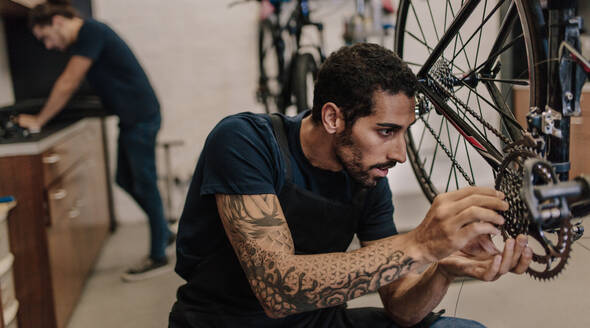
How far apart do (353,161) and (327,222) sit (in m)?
0.17

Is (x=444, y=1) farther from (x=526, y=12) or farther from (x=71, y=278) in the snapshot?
(x=71, y=278)

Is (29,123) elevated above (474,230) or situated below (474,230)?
above

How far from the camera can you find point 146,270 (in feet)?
8.16

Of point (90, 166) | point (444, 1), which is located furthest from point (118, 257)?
point (444, 1)

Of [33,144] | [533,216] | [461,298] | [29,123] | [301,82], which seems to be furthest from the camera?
[301,82]

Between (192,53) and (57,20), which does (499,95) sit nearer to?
(57,20)

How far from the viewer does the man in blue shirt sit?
227 centimetres

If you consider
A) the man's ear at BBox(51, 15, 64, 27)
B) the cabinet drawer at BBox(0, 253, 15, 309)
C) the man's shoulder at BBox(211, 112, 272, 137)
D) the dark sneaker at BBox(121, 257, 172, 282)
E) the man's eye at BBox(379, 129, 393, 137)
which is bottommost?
the dark sneaker at BBox(121, 257, 172, 282)

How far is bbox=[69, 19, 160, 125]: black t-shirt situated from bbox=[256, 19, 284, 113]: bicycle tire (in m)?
0.70

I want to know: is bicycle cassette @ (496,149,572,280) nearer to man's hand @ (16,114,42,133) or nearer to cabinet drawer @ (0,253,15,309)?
cabinet drawer @ (0,253,15,309)

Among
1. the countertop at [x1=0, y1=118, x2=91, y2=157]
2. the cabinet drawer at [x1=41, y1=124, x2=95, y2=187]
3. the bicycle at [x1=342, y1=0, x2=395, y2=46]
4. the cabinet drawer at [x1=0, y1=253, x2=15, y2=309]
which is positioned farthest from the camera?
the bicycle at [x1=342, y1=0, x2=395, y2=46]

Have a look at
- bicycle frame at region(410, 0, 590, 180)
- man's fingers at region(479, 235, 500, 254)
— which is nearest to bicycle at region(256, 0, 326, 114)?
bicycle frame at region(410, 0, 590, 180)

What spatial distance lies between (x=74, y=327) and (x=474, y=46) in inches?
69.9

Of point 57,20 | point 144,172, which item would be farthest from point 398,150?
point 57,20
